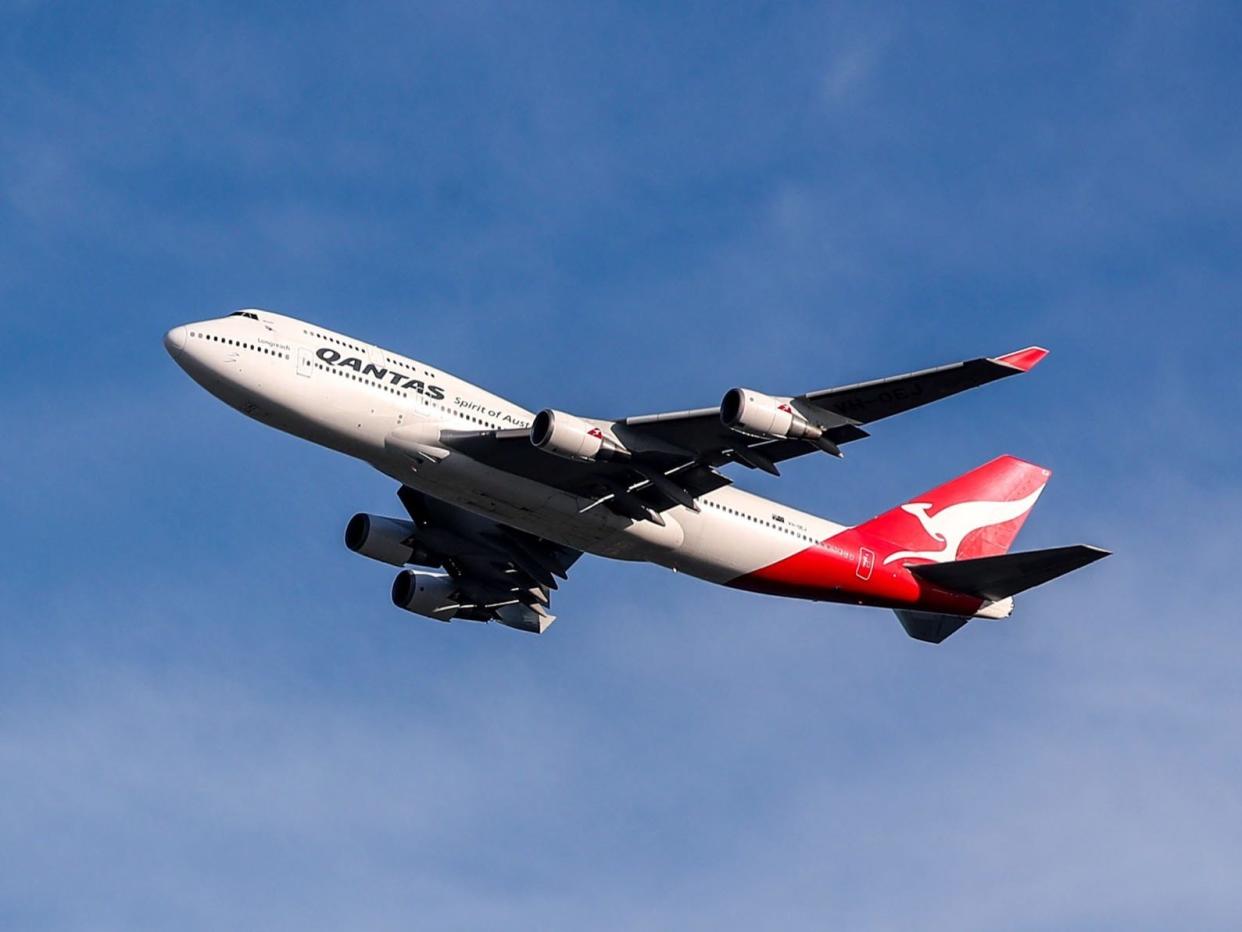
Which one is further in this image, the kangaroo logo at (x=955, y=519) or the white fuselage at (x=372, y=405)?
the kangaroo logo at (x=955, y=519)

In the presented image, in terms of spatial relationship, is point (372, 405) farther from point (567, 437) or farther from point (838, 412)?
point (838, 412)

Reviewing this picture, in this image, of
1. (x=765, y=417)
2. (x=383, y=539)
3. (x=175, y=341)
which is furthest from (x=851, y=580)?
(x=175, y=341)

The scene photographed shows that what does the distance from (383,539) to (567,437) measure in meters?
11.2

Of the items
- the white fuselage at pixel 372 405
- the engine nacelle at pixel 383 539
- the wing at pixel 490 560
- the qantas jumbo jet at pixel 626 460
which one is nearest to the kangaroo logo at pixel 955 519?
the qantas jumbo jet at pixel 626 460

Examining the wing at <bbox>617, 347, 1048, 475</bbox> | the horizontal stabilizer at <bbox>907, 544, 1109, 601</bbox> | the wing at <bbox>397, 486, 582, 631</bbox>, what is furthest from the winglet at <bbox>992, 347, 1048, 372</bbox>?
the wing at <bbox>397, 486, 582, 631</bbox>

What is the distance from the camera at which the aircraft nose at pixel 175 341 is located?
1672 inches

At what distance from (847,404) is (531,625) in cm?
1701

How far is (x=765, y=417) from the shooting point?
3981 cm

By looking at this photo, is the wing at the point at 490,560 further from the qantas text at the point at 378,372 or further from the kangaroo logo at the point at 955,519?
the kangaroo logo at the point at 955,519

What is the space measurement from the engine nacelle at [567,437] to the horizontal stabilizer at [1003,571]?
12.3 meters

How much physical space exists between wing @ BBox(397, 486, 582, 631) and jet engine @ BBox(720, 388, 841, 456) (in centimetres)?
1259

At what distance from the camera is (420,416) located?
140 feet

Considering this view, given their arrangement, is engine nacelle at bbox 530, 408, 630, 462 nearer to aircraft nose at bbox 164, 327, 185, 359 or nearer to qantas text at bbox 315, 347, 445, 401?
qantas text at bbox 315, 347, 445, 401

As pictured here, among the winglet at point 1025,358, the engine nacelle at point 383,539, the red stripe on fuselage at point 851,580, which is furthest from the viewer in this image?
the engine nacelle at point 383,539
